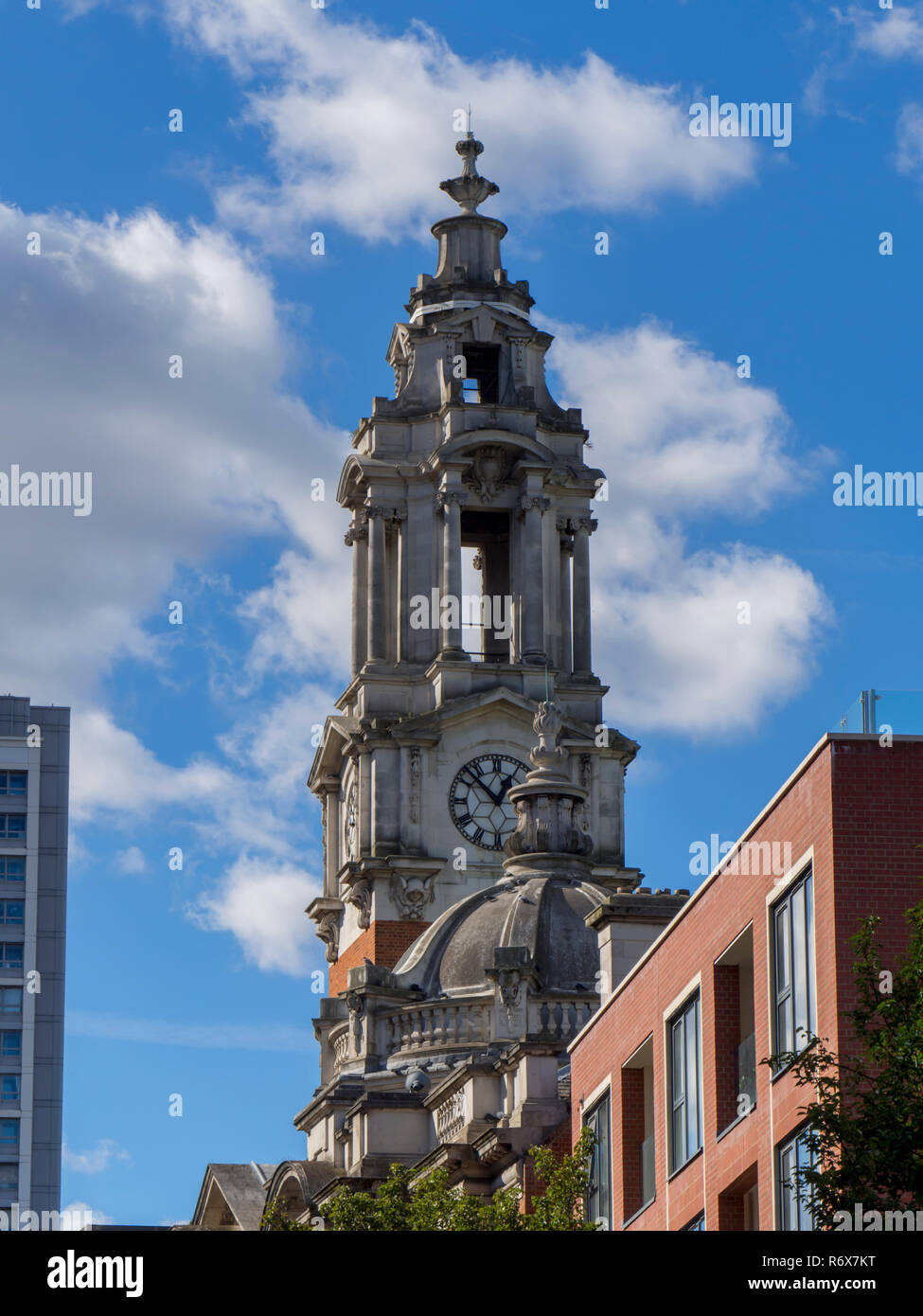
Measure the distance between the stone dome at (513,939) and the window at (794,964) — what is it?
3340 centimetres

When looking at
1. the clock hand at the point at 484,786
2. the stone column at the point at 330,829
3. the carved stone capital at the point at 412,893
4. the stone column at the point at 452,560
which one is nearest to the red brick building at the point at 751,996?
the carved stone capital at the point at 412,893

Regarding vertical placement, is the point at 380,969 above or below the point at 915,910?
above

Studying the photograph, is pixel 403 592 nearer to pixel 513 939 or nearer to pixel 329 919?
pixel 329 919

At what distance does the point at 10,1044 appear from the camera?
177 metres

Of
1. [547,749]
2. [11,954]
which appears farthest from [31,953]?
[547,749]

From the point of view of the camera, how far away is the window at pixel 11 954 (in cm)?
17825

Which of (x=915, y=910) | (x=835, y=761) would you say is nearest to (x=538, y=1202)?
(x=835, y=761)

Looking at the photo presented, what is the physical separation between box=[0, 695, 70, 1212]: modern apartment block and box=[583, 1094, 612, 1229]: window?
118700 millimetres

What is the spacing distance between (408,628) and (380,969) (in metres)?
26.3

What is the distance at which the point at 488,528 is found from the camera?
112750 millimetres

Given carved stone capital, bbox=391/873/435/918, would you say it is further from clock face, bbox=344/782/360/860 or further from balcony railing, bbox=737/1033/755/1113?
balcony railing, bbox=737/1033/755/1113

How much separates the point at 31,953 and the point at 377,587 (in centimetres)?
7453
